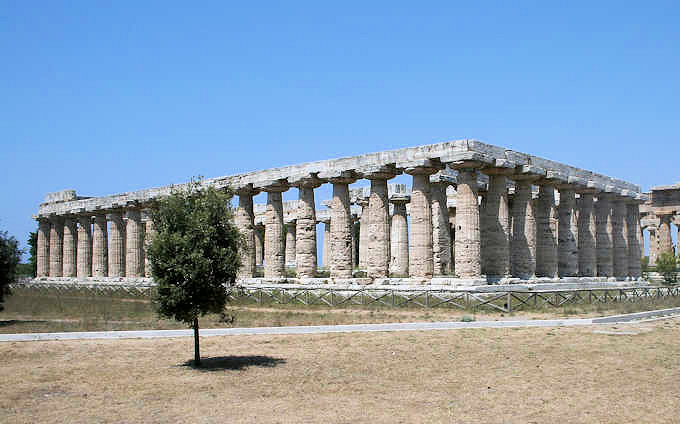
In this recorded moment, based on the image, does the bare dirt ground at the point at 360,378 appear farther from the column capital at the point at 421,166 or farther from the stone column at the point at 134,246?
the stone column at the point at 134,246

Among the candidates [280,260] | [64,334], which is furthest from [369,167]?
[64,334]

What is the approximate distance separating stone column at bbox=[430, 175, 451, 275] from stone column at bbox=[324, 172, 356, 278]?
542 cm

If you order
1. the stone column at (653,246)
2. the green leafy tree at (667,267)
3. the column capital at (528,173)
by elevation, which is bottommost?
the green leafy tree at (667,267)

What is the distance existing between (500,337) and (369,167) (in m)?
16.9

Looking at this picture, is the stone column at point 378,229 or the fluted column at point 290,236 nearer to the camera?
the stone column at point 378,229

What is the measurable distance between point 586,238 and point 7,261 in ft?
111

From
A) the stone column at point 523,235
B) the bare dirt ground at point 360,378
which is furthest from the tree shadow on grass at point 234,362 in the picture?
the stone column at point 523,235

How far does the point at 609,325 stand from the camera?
23.0 meters

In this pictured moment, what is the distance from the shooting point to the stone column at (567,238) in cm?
4044

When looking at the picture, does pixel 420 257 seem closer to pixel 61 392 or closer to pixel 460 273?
pixel 460 273

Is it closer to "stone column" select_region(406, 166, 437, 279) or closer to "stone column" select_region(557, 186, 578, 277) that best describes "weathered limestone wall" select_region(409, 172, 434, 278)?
"stone column" select_region(406, 166, 437, 279)

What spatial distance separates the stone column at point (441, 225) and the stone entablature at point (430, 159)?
5.07 m

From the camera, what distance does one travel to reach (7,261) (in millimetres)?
29719

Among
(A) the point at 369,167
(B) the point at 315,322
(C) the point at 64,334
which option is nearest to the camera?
(C) the point at 64,334
